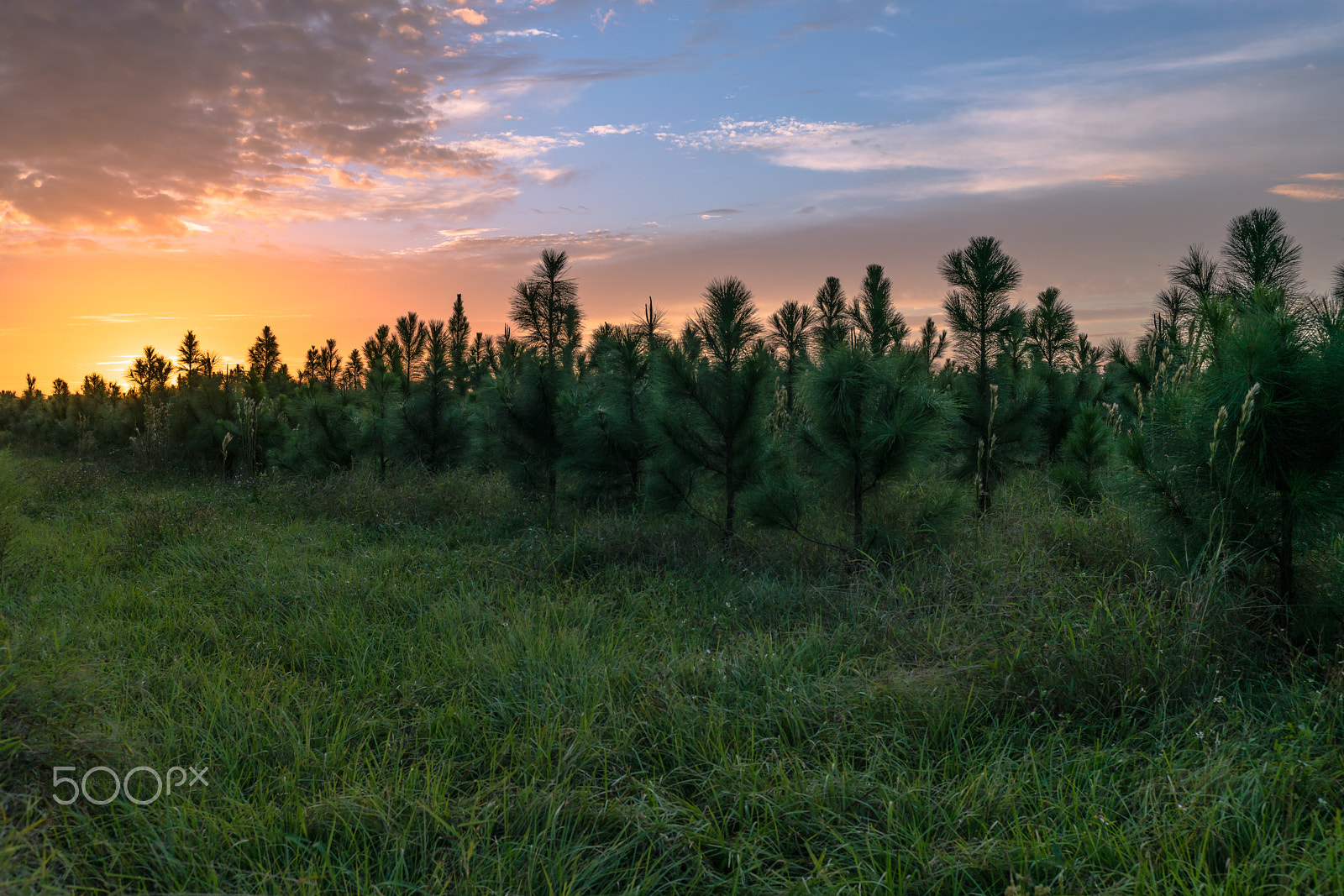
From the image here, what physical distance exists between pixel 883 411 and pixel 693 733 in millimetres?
3084

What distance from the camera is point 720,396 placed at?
18.8 ft

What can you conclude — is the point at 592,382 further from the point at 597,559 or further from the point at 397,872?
the point at 397,872

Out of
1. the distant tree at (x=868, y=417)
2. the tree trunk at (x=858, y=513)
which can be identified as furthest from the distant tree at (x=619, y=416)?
the tree trunk at (x=858, y=513)

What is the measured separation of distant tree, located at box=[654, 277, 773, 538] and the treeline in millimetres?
16

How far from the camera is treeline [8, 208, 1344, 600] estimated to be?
3.35m

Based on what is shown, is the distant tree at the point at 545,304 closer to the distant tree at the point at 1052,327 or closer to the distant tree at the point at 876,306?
the distant tree at the point at 876,306

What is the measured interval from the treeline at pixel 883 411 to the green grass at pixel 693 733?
66 centimetres

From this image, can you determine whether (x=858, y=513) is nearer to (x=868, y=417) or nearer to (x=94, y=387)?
(x=868, y=417)

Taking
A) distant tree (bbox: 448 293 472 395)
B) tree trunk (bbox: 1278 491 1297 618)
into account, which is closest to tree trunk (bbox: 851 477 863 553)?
tree trunk (bbox: 1278 491 1297 618)

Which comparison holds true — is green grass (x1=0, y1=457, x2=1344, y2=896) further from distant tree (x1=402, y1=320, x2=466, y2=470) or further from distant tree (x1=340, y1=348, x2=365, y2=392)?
distant tree (x1=340, y1=348, x2=365, y2=392)

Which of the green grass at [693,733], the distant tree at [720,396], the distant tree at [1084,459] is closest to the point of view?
the green grass at [693,733]

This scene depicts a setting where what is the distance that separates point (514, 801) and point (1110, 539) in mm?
4379

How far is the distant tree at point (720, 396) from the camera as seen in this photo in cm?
574

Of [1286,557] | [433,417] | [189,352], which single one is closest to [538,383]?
[433,417]
